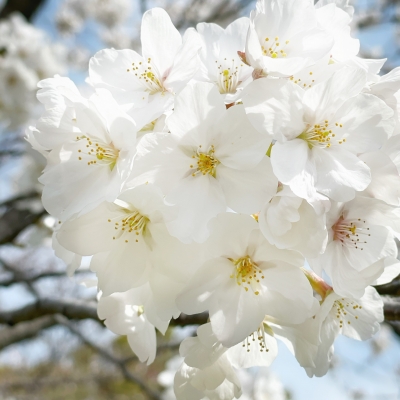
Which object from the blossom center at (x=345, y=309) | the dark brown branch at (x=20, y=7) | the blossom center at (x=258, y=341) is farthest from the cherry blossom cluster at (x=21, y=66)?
the blossom center at (x=345, y=309)

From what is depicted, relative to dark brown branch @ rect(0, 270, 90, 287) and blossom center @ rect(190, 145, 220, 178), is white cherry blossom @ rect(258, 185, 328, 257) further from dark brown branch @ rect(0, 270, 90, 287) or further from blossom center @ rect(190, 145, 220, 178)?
dark brown branch @ rect(0, 270, 90, 287)

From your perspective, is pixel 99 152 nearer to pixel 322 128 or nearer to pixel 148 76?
pixel 148 76

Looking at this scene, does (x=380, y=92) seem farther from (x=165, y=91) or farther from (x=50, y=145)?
(x=50, y=145)

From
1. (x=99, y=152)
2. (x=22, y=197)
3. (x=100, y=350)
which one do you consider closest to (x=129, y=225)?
(x=99, y=152)

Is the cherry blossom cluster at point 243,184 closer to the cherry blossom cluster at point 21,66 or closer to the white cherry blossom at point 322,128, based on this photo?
the white cherry blossom at point 322,128

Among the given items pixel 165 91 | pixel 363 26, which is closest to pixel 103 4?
pixel 363 26

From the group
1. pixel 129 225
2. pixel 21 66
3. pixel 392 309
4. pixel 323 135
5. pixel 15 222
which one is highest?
pixel 323 135
